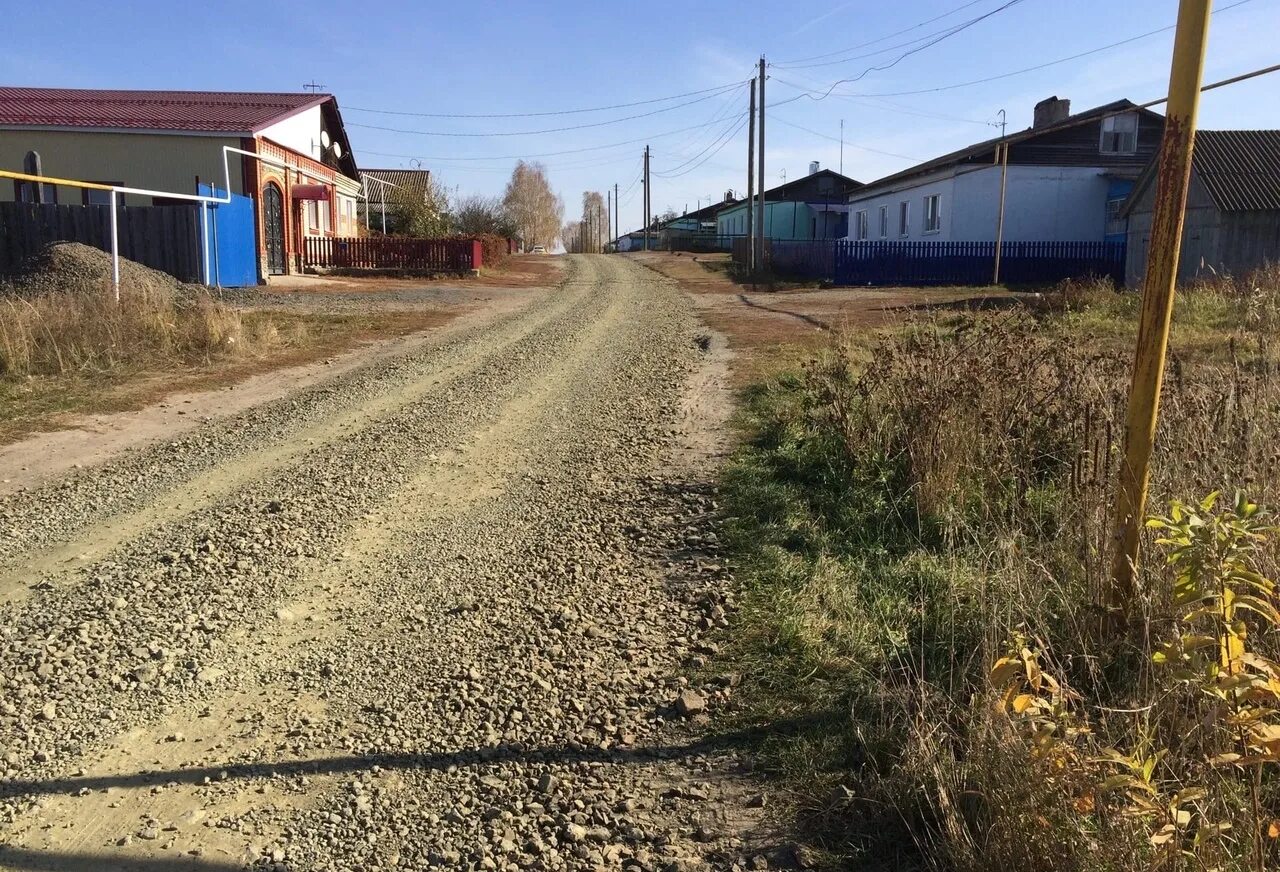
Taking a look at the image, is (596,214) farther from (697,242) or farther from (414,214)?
(414,214)

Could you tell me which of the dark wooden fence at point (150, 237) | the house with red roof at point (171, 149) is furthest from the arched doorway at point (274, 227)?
the dark wooden fence at point (150, 237)

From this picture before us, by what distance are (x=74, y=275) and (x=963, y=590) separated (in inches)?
547

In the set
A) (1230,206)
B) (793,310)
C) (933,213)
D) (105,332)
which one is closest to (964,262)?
(933,213)

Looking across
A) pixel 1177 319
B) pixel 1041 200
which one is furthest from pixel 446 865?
pixel 1041 200

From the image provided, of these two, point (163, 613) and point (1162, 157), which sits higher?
point (1162, 157)

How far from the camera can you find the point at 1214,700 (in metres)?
2.30

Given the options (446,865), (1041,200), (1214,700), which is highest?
(1041,200)

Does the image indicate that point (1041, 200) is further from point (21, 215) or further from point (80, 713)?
point (80, 713)

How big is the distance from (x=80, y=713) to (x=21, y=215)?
18.7 metres

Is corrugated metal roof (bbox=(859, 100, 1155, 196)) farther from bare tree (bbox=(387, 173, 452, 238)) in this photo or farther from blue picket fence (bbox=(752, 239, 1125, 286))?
bare tree (bbox=(387, 173, 452, 238))

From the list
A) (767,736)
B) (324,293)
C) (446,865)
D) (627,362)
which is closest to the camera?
(446,865)

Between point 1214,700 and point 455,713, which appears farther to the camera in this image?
point 455,713

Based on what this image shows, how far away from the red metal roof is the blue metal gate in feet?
14.9

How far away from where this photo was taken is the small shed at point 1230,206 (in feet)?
73.3
